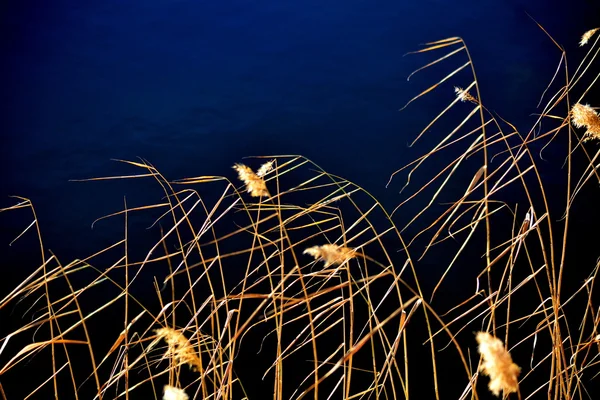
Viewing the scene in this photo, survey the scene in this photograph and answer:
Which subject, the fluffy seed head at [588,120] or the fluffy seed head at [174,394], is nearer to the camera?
the fluffy seed head at [174,394]

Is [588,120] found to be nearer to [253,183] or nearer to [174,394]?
[253,183]

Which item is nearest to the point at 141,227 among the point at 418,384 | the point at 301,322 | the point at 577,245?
the point at 301,322

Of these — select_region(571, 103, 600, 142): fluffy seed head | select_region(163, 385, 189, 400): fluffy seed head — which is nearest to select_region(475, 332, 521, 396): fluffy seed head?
select_region(163, 385, 189, 400): fluffy seed head

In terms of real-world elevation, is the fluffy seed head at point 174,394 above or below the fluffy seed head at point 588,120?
below

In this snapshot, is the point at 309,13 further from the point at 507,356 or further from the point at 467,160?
the point at 507,356

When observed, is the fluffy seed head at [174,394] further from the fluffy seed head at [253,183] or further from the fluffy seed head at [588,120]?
the fluffy seed head at [588,120]

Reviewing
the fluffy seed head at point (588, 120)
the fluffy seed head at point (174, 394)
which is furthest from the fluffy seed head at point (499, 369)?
the fluffy seed head at point (588, 120)

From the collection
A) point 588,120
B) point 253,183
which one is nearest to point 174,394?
point 253,183

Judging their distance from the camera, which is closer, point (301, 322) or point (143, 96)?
point (143, 96)

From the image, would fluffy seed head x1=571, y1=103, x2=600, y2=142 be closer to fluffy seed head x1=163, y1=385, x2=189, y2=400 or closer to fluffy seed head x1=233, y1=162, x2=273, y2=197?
fluffy seed head x1=233, y1=162, x2=273, y2=197

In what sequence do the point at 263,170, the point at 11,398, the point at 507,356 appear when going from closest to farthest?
the point at 507,356, the point at 263,170, the point at 11,398

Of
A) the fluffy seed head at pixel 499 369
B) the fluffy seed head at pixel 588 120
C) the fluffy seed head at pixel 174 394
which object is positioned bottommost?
the fluffy seed head at pixel 174 394
